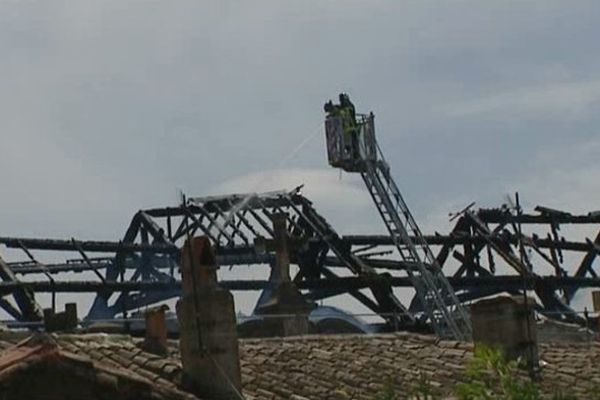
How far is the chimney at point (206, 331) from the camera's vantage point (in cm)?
2378

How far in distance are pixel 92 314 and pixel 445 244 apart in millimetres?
12705

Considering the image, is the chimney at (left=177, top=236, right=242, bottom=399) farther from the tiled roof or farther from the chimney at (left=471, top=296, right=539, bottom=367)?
the chimney at (left=471, top=296, right=539, bottom=367)

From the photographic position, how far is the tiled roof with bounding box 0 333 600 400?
24.5 m

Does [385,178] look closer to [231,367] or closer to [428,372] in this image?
[428,372]

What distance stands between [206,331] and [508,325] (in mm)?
8111

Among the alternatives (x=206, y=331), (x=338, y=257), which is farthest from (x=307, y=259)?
(x=206, y=331)

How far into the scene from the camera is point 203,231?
161 ft

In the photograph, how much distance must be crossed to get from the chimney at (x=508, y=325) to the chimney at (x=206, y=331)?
7126 millimetres

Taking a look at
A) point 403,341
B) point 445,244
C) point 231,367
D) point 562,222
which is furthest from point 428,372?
point 562,222

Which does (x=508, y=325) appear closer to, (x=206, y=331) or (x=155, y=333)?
(x=155, y=333)

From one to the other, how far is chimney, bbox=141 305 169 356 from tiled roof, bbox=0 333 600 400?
0.21 metres

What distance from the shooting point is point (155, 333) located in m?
26.2

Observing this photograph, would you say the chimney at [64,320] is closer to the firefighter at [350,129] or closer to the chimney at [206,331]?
the chimney at [206,331]

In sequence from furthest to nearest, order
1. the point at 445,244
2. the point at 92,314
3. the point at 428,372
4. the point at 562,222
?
the point at 562,222 → the point at 445,244 → the point at 92,314 → the point at 428,372
